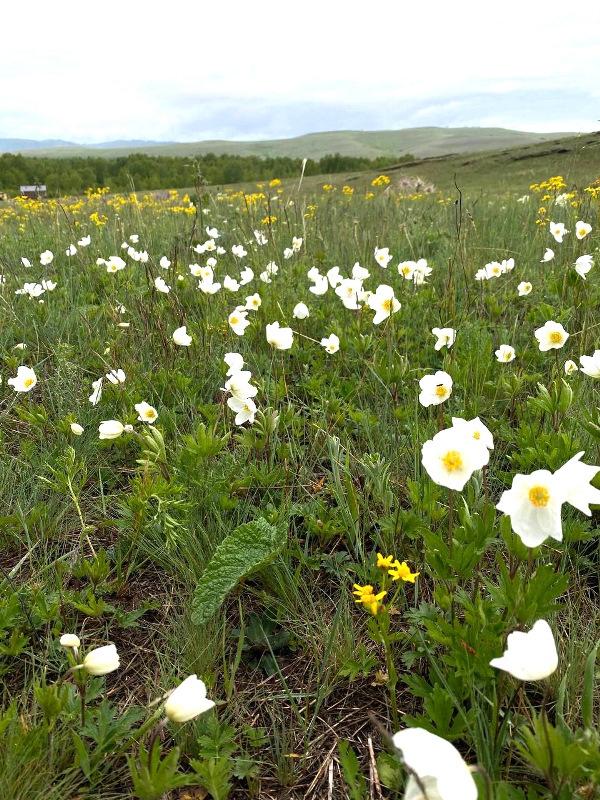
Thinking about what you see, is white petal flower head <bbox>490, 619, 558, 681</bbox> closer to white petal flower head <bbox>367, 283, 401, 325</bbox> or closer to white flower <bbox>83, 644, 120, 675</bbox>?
white flower <bbox>83, 644, 120, 675</bbox>

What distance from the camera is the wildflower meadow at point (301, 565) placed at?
1298 mm

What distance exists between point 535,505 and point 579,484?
0.40 feet

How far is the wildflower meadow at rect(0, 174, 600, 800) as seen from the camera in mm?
1298

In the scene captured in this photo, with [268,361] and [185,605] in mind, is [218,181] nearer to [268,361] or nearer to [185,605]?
[268,361]

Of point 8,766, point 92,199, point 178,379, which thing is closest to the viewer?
point 8,766

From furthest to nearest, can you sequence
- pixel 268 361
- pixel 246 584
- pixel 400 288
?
pixel 400 288, pixel 268 361, pixel 246 584

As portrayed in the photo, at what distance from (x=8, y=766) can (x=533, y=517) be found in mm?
1290

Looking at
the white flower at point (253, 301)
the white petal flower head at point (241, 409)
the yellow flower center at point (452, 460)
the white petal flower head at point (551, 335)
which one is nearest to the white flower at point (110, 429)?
the white petal flower head at point (241, 409)

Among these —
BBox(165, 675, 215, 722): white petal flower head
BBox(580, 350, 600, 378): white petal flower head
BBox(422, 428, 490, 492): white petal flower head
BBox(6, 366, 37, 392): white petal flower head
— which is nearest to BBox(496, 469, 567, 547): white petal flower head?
BBox(422, 428, 490, 492): white petal flower head

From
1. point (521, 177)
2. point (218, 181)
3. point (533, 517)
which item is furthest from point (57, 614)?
point (218, 181)

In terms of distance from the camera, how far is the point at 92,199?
37.1 feet

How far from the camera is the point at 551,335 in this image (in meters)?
2.74

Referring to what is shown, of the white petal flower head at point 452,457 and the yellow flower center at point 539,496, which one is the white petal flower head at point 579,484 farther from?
the white petal flower head at point 452,457

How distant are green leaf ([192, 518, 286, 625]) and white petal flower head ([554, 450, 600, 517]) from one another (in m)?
0.91
